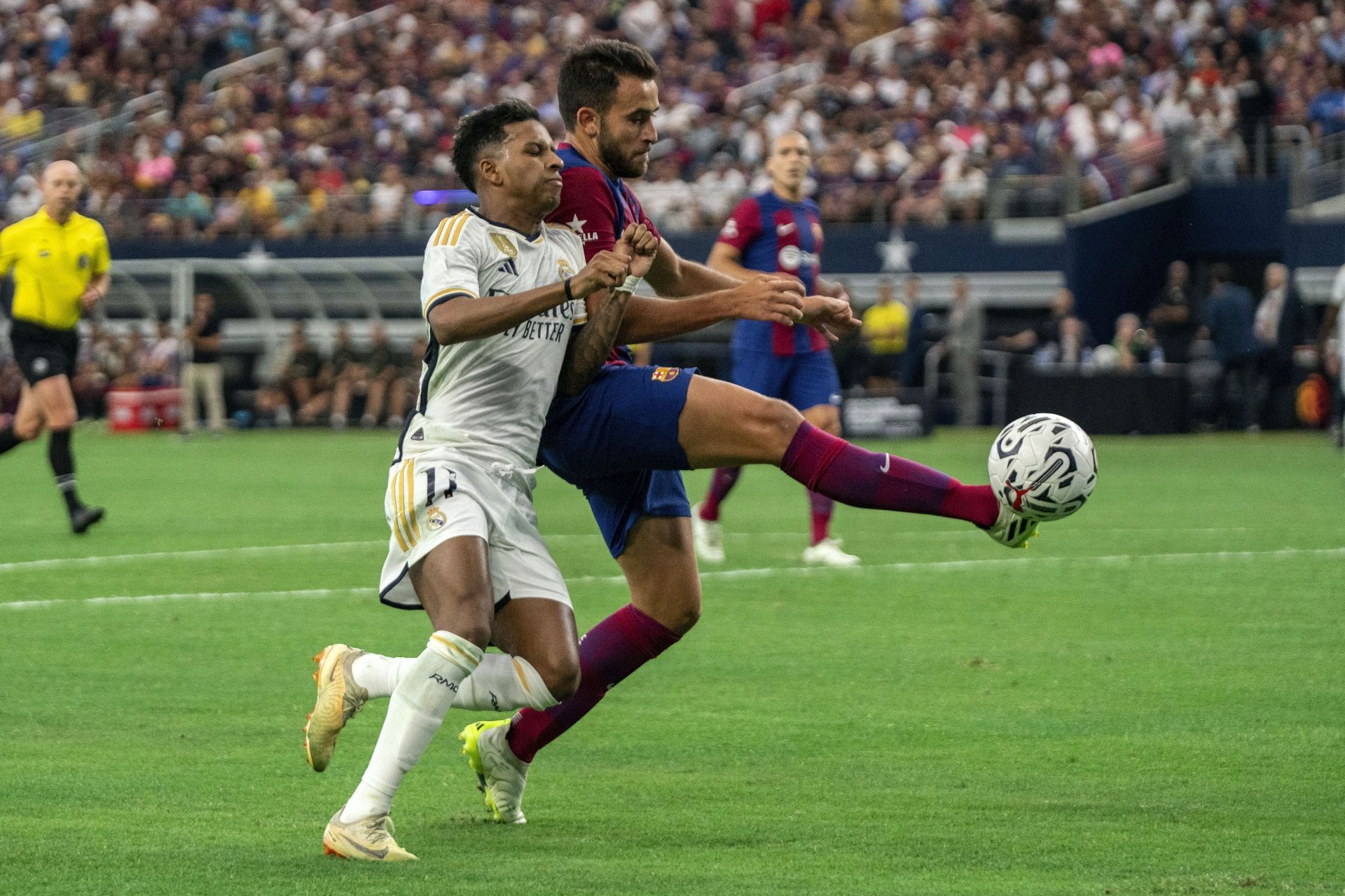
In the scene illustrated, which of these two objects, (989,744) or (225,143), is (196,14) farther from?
(989,744)

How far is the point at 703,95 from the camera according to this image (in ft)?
110

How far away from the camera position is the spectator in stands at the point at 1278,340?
25922 millimetres

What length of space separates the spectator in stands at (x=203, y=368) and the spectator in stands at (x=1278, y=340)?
48.6 feet

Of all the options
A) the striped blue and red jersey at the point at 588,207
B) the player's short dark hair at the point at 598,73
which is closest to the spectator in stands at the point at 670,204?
the player's short dark hair at the point at 598,73

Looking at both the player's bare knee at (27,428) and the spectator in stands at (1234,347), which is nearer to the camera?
the player's bare knee at (27,428)

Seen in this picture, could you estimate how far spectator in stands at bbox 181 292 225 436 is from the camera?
27.2 metres

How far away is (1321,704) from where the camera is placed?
690 centimetres

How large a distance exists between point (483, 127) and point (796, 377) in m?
6.82

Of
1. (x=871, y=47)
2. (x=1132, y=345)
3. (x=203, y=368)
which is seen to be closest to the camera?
(x=1132, y=345)

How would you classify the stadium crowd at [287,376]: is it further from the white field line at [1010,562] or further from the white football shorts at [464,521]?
the white football shorts at [464,521]

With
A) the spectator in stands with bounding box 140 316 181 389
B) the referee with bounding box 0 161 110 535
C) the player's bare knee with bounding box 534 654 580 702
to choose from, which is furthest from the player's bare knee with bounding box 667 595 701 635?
the spectator in stands with bounding box 140 316 181 389


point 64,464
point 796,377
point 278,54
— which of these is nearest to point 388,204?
point 278,54

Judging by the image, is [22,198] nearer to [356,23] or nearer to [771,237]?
[356,23]

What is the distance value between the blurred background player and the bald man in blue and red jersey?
19.0ft
